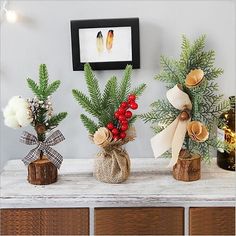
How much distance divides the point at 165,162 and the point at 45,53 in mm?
605

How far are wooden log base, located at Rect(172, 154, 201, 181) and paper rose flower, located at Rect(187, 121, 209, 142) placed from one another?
0.29 feet

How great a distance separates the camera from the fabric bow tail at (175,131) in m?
1.66

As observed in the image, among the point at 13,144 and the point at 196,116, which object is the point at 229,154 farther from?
the point at 13,144

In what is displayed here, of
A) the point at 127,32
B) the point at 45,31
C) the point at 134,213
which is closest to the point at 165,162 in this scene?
the point at 134,213

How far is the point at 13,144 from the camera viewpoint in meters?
1.94

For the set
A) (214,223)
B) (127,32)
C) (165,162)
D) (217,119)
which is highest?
(127,32)

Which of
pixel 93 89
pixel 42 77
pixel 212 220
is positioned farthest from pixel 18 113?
pixel 212 220

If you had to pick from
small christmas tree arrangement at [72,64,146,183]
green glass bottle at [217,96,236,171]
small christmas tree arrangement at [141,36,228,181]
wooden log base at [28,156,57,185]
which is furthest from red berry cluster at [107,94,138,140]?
green glass bottle at [217,96,236,171]

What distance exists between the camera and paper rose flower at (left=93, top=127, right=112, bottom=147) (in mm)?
1611

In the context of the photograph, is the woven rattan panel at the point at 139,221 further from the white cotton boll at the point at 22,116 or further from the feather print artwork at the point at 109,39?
the feather print artwork at the point at 109,39

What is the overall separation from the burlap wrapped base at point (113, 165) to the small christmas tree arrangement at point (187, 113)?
12 centimetres

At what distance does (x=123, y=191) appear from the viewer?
1606mm

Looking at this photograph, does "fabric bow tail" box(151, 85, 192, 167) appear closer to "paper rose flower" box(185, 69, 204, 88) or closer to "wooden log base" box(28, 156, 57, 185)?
"paper rose flower" box(185, 69, 204, 88)

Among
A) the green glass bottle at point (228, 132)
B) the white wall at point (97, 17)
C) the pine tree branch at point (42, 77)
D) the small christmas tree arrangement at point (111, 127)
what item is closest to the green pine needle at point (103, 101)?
the small christmas tree arrangement at point (111, 127)
